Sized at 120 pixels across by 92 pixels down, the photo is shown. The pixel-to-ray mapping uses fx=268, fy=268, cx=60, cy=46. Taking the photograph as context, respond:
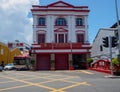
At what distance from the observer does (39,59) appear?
47.2 m

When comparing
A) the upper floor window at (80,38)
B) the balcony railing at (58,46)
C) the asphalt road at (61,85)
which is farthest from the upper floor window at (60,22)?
the asphalt road at (61,85)

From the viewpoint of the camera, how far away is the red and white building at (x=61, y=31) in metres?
47.2

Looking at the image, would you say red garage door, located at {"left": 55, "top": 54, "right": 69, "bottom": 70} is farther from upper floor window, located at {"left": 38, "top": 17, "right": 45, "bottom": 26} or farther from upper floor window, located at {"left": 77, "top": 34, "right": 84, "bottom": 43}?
upper floor window, located at {"left": 38, "top": 17, "right": 45, "bottom": 26}

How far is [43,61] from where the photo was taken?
47281mm

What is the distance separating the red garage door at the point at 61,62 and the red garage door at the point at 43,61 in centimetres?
159

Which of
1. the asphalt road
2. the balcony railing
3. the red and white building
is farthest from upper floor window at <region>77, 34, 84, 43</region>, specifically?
the asphalt road

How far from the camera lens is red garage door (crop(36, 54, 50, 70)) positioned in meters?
47.1

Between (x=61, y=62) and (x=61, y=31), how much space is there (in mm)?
6159

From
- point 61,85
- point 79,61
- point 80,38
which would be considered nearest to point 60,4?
point 80,38

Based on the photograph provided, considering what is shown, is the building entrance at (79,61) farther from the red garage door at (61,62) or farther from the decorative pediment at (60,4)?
the decorative pediment at (60,4)

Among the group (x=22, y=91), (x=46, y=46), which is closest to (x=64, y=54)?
(x=46, y=46)

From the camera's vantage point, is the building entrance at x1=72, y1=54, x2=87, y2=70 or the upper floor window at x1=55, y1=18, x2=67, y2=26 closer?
the building entrance at x1=72, y1=54, x2=87, y2=70

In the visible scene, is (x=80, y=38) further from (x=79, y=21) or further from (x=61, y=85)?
(x=61, y=85)

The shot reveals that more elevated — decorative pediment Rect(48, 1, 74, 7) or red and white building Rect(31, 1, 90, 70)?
decorative pediment Rect(48, 1, 74, 7)
